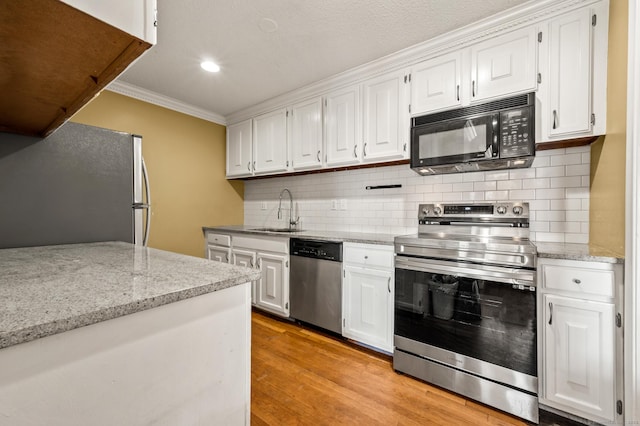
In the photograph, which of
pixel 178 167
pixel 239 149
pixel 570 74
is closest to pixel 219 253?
pixel 178 167

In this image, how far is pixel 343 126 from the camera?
257cm

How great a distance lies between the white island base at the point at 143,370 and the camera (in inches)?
18.4

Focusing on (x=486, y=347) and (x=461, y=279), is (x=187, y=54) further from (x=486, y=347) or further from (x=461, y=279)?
(x=486, y=347)

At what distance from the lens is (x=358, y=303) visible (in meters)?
2.22

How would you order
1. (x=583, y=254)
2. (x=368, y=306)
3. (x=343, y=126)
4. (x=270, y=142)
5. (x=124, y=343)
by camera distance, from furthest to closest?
(x=270, y=142) < (x=343, y=126) < (x=368, y=306) < (x=583, y=254) < (x=124, y=343)

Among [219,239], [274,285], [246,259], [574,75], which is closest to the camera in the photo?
[574,75]

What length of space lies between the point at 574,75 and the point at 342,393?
2353 millimetres

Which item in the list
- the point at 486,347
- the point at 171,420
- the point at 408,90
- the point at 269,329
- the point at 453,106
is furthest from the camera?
the point at 269,329

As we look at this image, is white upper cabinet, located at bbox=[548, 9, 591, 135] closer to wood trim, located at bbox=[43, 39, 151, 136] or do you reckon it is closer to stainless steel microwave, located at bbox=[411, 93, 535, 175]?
stainless steel microwave, located at bbox=[411, 93, 535, 175]

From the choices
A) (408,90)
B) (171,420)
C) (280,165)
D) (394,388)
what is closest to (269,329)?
(394,388)

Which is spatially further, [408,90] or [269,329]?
[269,329]

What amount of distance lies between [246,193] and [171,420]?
350cm

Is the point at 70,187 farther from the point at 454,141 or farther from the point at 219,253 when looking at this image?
the point at 454,141

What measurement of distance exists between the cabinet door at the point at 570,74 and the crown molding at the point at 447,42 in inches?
3.5
